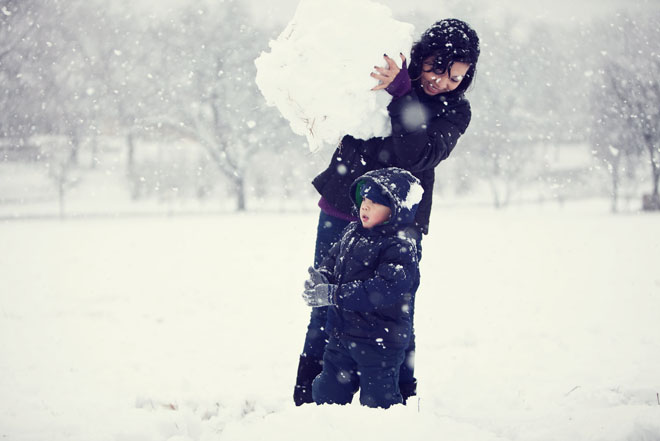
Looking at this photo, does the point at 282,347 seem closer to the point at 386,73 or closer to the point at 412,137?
the point at 412,137

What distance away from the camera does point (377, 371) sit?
2.43 m

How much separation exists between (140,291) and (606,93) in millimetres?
22416

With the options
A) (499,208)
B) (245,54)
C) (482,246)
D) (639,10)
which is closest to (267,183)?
(245,54)

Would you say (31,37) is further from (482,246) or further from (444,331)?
(444,331)

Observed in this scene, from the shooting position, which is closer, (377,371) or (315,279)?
(377,371)

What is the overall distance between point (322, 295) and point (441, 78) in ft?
3.96

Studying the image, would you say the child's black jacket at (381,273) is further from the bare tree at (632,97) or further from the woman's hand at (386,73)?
the bare tree at (632,97)

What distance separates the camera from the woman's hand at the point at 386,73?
7.20 feet

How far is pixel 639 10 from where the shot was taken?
71.8 ft

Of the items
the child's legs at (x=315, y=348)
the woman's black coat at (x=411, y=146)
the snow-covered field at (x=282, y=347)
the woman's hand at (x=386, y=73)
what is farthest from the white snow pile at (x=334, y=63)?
the snow-covered field at (x=282, y=347)

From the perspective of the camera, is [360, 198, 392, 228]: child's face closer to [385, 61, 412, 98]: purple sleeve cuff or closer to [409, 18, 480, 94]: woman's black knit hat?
[385, 61, 412, 98]: purple sleeve cuff

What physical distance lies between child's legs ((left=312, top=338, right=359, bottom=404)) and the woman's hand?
4.26ft

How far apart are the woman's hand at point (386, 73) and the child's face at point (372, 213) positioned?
21.6 inches

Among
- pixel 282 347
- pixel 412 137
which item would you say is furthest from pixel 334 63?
pixel 282 347
